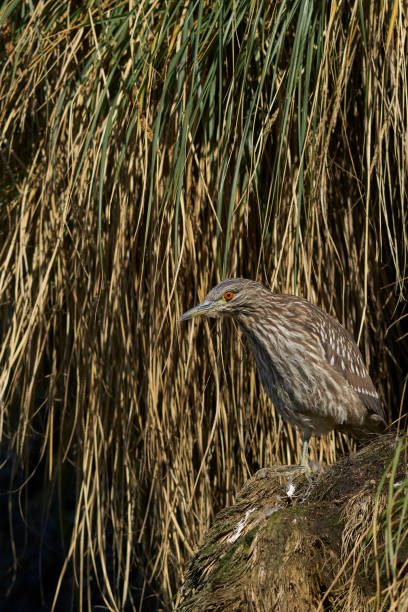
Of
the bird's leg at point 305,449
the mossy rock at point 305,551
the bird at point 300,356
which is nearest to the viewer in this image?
the mossy rock at point 305,551

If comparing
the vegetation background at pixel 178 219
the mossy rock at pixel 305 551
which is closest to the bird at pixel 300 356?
the vegetation background at pixel 178 219

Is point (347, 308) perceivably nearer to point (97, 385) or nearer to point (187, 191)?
point (187, 191)

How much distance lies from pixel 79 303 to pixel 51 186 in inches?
15.8

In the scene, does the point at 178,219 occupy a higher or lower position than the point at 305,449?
higher

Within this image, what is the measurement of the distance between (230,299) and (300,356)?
0.99 feet

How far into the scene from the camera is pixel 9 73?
9.89 feet

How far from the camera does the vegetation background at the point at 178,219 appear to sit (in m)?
2.62

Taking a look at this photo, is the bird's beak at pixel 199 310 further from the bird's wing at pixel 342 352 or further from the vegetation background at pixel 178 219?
the bird's wing at pixel 342 352

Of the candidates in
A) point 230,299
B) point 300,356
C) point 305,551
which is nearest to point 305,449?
point 300,356

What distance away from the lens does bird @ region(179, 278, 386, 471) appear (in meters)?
2.65

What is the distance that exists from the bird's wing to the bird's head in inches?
8.8

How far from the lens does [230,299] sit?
2643 millimetres

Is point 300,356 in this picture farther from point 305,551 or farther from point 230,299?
point 305,551

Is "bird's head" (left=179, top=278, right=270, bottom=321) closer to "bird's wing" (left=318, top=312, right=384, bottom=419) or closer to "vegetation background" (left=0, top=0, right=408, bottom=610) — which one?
"vegetation background" (left=0, top=0, right=408, bottom=610)
